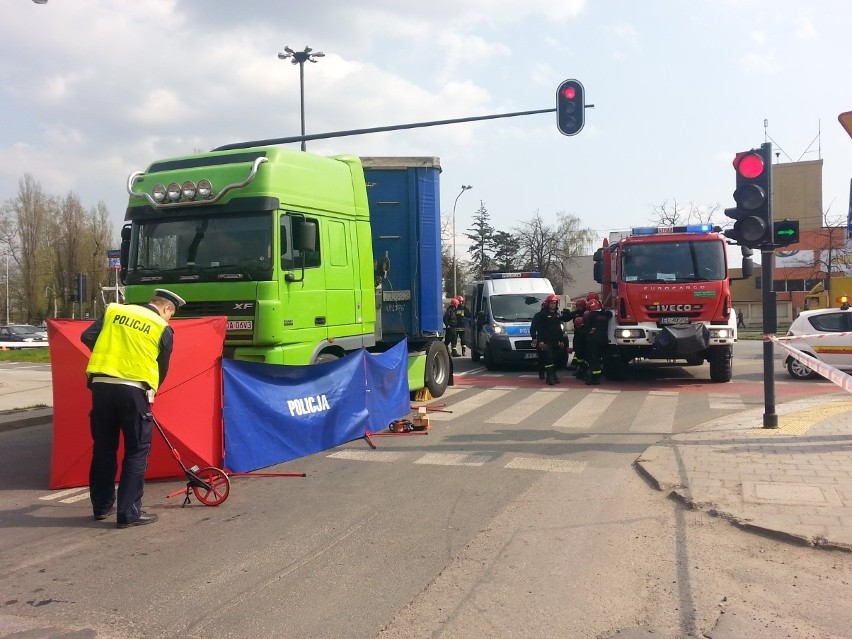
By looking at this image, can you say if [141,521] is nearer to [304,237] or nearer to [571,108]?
[304,237]

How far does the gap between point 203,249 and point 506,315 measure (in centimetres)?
1070

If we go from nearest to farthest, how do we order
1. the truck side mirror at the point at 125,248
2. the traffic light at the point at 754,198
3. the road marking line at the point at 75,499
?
the road marking line at the point at 75,499
the traffic light at the point at 754,198
the truck side mirror at the point at 125,248

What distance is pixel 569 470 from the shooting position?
752 centimetres

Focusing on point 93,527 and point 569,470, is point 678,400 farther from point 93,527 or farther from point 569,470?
point 93,527

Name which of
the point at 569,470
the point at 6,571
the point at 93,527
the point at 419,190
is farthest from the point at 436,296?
the point at 6,571

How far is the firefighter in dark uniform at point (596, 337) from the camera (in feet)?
48.2

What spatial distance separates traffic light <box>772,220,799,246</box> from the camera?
29.5 feet

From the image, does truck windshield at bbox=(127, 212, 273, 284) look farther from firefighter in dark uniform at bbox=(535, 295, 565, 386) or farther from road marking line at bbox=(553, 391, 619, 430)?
firefighter in dark uniform at bbox=(535, 295, 565, 386)

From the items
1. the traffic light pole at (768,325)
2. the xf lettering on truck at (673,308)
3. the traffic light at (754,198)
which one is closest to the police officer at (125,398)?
the traffic light at (754,198)

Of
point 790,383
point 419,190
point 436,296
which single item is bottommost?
point 790,383

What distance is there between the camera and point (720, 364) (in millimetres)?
14664

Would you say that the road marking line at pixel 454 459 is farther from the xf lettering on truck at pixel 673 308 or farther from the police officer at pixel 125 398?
the xf lettering on truck at pixel 673 308

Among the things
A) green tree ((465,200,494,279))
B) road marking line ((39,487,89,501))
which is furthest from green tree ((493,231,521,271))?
road marking line ((39,487,89,501))

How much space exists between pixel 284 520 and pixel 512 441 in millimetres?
3845
